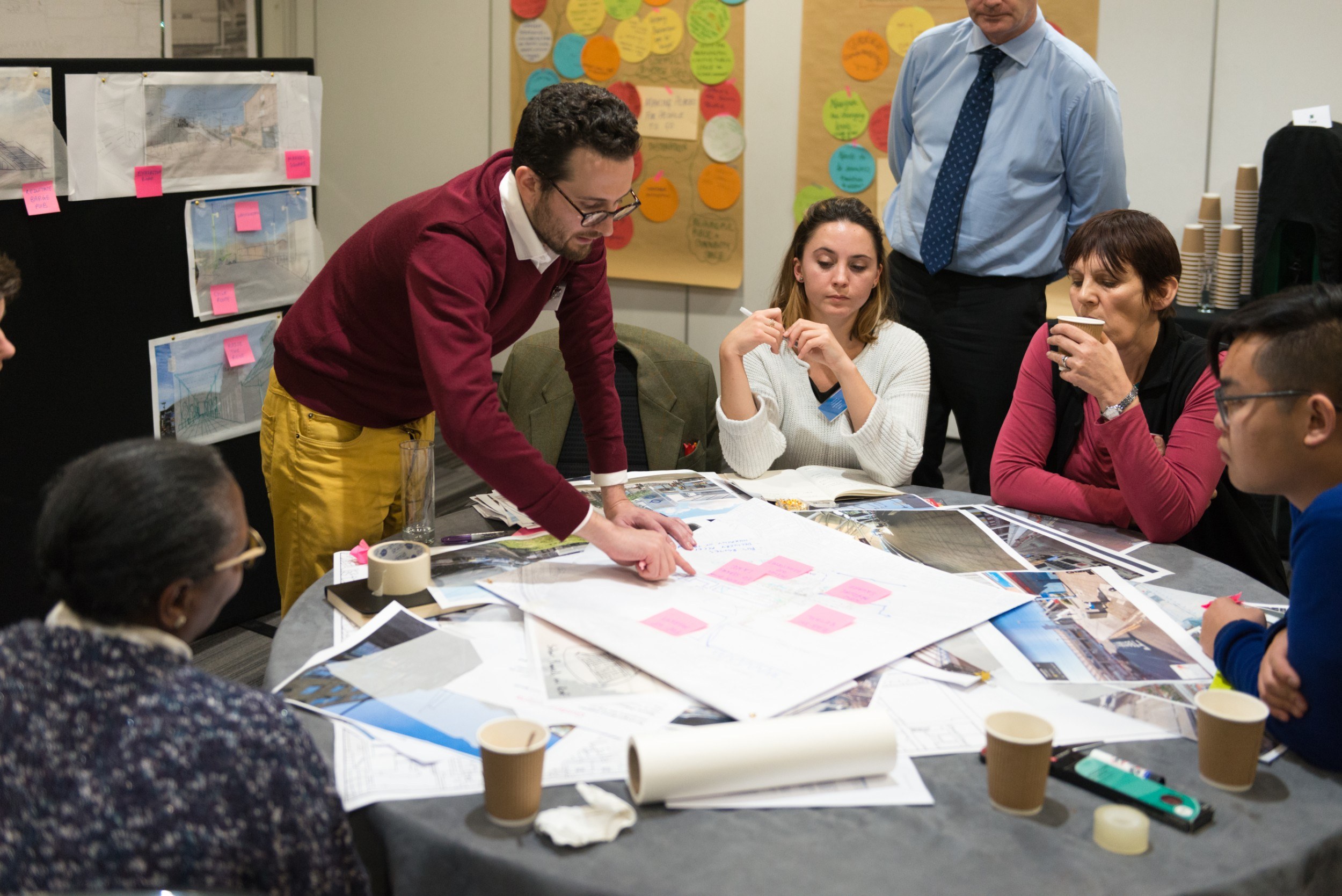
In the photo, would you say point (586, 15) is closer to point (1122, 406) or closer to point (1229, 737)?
point (1122, 406)

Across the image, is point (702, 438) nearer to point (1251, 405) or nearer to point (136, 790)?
point (1251, 405)

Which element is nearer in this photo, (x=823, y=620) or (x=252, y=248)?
(x=823, y=620)

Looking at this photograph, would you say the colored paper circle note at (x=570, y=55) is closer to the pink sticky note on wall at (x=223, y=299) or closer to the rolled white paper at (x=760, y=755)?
the pink sticky note on wall at (x=223, y=299)

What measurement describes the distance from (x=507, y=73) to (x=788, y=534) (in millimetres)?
3790

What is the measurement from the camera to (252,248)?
3.07 metres

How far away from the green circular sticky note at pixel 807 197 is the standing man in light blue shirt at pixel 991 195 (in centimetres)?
156

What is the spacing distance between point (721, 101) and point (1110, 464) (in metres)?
3.07

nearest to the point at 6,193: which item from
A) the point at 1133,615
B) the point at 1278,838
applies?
the point at 1133,615

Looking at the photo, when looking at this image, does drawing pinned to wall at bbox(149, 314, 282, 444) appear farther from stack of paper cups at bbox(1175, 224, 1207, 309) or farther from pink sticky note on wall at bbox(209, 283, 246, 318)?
stack of paper cups at bbox(1175, 224, 1207, 309)

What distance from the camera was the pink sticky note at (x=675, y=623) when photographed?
1.49 metres

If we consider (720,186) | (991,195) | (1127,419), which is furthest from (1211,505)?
(720,186)

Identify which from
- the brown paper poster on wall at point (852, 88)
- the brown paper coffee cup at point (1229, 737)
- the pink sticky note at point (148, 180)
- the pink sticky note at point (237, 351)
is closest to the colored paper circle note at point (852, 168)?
the brown paper poster on wall at point (852, 88)

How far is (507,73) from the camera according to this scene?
5.06m

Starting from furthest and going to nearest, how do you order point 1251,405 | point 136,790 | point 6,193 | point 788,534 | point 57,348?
point 57,348, point 6,193, point 788,534, point 1251,405, point 136,790
